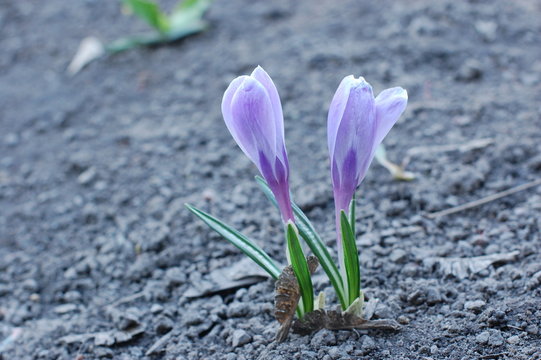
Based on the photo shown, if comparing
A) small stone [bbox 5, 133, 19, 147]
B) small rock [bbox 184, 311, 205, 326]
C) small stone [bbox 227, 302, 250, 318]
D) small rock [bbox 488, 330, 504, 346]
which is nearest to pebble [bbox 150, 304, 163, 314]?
small rock [bbox 184, 311, 205, 326]

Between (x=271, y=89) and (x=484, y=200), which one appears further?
(x=484, y=200)

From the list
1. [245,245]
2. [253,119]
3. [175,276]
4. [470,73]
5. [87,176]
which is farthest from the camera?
[470,73]

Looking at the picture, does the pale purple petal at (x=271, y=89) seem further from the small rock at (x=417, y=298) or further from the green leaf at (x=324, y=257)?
the small rock at (x=417, y=298)

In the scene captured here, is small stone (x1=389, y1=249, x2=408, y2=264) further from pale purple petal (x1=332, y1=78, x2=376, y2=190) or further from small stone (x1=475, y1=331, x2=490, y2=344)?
pale purple petal (x1=332, y1=78, x2=376, y2=190)

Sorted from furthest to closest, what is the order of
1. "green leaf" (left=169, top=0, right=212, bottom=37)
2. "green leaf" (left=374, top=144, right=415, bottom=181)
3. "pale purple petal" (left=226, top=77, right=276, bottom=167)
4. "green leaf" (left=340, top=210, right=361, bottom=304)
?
"green leaf" (left=169, top=0, right=212, bottom=37), "green leaf" (left=374, top=144, right=415, bottom=181), "green leaf" (left=340, top=210, right=361, bottom=304), "pale purple petal" (left=226, top=77, right=276, bottom=167)

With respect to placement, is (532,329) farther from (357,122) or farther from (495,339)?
(357,122)

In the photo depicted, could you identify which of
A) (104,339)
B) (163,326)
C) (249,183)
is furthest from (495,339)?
(249,183)
